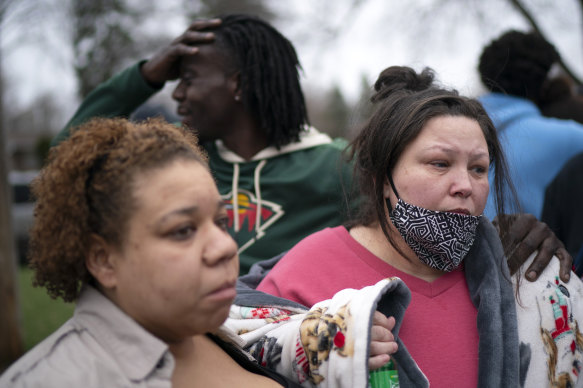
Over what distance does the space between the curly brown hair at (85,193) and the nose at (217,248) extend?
0.20 metres

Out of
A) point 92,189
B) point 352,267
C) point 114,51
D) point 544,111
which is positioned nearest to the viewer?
point 92,189

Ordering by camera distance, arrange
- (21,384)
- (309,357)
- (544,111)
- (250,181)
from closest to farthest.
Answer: (21,384)
(309,357)
(250,181)
(544,111)

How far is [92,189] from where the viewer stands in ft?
4.71

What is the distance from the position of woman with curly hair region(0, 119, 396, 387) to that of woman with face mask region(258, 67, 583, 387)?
2.51 feet

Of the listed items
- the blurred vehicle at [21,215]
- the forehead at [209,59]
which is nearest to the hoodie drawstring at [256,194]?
the forehead at [209,59]

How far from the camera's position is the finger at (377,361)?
1.71 metres

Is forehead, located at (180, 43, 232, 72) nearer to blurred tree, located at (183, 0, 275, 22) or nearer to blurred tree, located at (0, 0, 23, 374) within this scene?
blurred tree, located at (0, 0, 23, 374)

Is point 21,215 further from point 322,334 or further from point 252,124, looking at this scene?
point 322,334

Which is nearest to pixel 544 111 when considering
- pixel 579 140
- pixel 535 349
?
pixel 579 140

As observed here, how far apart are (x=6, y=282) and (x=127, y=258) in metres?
5.06

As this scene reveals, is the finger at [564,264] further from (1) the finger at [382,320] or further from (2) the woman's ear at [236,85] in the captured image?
(2) the woman's ear at [236,85]

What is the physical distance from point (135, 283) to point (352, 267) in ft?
3.38

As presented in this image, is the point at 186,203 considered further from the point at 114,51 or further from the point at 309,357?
the point at 114,51

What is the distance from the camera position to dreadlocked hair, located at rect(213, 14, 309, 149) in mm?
3271
